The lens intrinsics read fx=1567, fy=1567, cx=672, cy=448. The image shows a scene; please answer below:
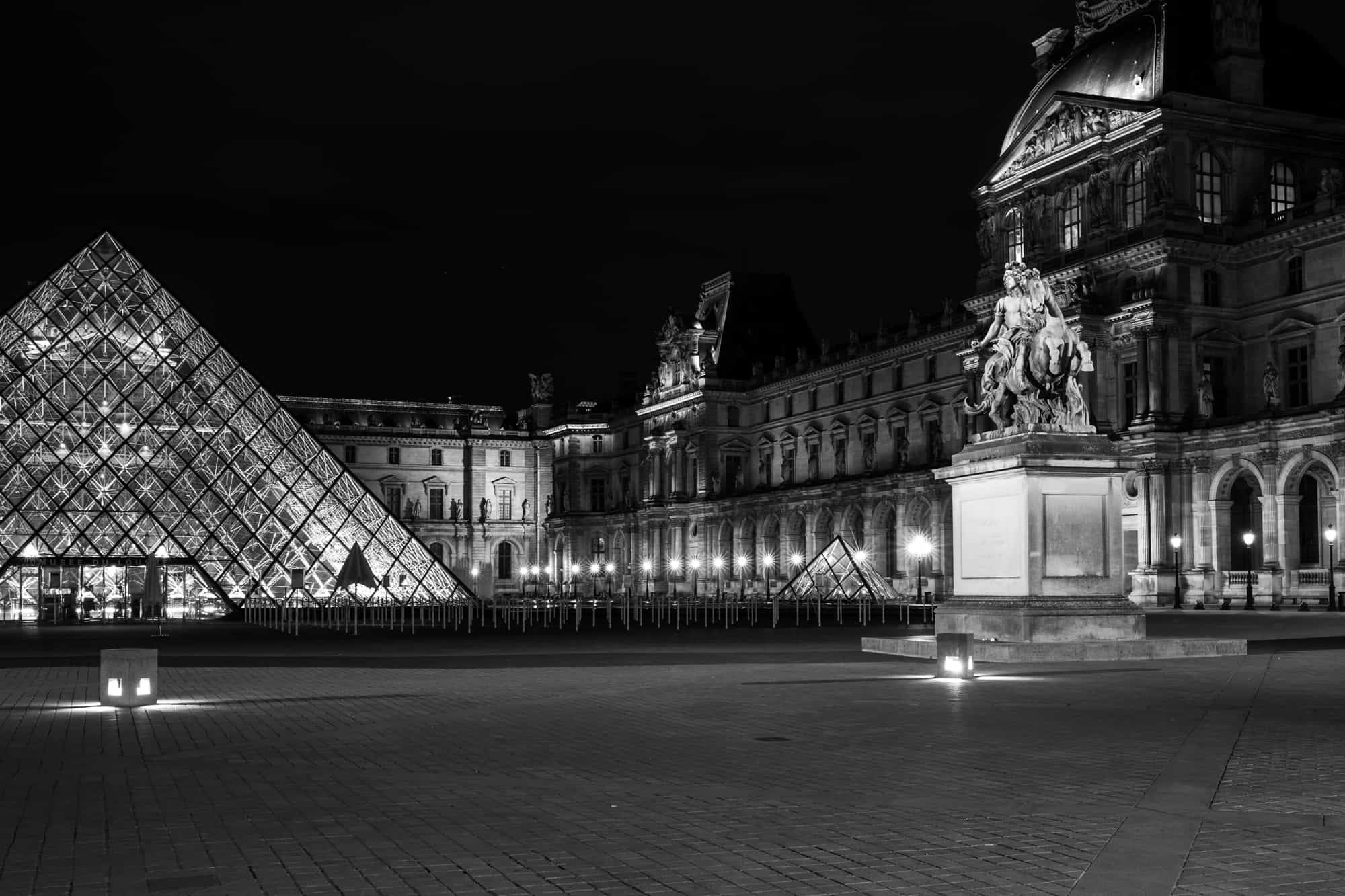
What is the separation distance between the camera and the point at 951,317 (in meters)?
67.6

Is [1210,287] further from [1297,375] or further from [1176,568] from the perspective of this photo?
[1176,568]

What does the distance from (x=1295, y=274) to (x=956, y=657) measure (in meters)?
36.3

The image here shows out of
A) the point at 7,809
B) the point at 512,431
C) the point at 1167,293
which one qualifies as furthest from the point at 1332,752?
the point at 512,431

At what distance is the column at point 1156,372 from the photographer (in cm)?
4900

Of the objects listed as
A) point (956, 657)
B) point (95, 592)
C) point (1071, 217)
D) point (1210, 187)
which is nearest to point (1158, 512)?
point (1210, 187)

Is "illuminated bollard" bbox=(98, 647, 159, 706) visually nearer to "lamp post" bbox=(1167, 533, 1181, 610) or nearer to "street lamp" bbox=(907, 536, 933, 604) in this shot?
"lamp post" bbox=(1167, 533, 1181, 610)

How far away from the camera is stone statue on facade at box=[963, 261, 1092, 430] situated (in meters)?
19.2

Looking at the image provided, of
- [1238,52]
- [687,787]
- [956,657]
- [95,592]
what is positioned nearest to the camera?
[687,787]

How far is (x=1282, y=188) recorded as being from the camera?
5262 cm

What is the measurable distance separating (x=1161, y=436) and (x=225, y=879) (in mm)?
45358

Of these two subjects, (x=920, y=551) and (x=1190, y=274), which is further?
(x=920, y=551)

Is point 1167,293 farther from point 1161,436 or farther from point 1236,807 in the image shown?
point 1236,807

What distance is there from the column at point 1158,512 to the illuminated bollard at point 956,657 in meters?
33.3

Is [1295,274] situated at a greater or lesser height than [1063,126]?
lesser
